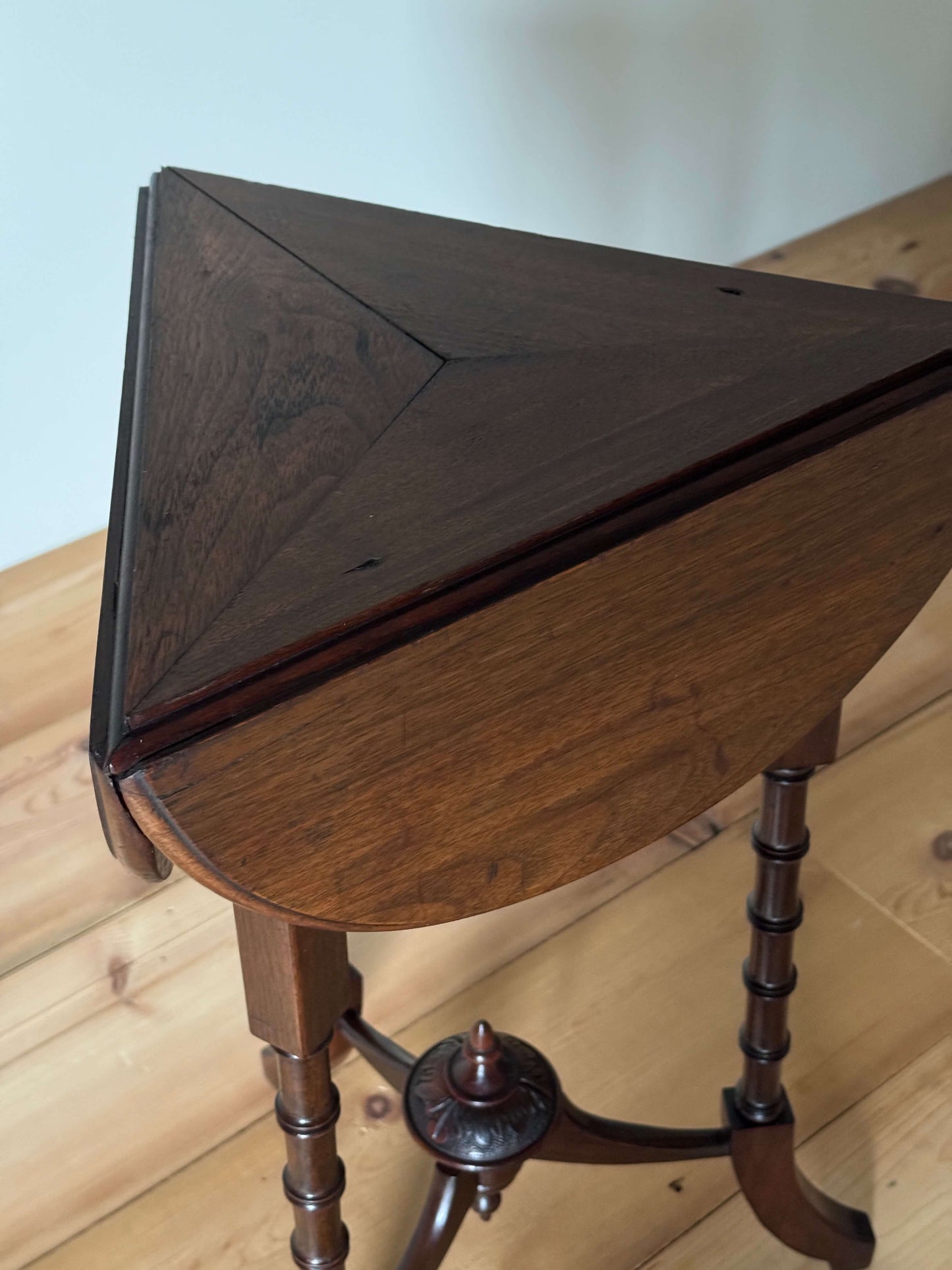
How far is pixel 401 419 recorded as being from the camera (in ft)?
2.48

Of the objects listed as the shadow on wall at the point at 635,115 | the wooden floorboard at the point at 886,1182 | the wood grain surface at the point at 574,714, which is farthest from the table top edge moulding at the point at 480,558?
the shadow on wall at the point at 635,115

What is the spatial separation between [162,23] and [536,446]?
54.2 inches

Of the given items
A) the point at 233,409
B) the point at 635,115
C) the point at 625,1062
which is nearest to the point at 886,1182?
the point at 625,1062

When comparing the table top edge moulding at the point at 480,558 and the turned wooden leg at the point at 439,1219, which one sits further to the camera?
the turned wooden leg at the point at 439,1219

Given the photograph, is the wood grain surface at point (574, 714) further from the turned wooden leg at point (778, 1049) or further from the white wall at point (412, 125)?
the white wall at point (412, 125)

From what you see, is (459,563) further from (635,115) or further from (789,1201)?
(635,115)

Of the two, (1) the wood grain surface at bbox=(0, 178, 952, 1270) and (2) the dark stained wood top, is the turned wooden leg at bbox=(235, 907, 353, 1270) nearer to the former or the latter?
(2) the dark stained wood top

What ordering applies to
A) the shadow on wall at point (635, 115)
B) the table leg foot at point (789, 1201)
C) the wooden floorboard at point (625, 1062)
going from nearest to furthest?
the table leg foot at point (789, 1201)
the wooden floorboard at point (625, 1062)
the shadow on wall at point (635, 115)

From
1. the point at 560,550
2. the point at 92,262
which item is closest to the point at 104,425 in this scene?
the point at 92,262

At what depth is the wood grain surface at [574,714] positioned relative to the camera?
1.97 ft

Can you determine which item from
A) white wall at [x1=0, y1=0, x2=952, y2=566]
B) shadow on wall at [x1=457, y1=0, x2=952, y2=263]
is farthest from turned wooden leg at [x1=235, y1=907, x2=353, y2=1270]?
shadow on wall at [x1=457, y1=0, x2=952, y2=263]

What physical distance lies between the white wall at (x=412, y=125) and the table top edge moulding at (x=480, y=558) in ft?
3.55

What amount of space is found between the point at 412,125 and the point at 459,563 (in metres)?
1.65

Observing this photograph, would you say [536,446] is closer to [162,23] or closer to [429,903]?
[429,903]
